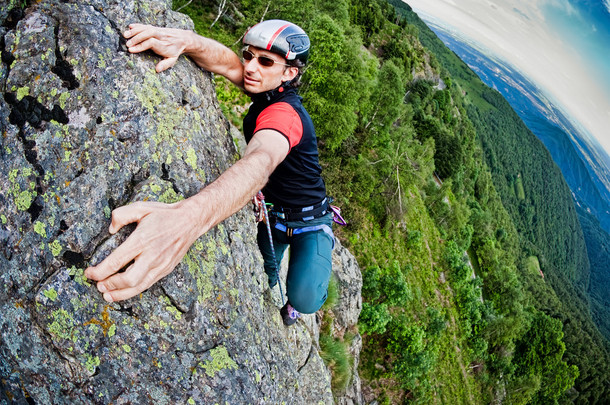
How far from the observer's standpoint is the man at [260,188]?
2.79m

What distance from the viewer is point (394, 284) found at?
2970 cm

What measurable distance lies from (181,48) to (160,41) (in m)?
0.33

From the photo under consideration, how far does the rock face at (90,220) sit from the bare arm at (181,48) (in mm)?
142

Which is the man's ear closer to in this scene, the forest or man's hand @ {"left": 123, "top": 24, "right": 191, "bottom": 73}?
man's hand @ {"left": 123, "top": 24, "right": 191, "bottom": 73}

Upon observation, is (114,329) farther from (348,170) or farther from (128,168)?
(348,170)

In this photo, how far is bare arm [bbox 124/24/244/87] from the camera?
3.91 meters

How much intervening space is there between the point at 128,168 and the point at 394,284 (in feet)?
94.9

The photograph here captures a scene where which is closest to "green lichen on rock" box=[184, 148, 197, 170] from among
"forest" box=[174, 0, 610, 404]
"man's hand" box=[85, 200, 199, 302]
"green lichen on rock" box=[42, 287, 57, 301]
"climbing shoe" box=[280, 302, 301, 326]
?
"man's hand" box=[85, 200, 199, 302]

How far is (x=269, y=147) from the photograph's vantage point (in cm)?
369

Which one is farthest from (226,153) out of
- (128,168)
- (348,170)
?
(348,170)

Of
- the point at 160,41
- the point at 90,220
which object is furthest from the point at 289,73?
the point at 90,220

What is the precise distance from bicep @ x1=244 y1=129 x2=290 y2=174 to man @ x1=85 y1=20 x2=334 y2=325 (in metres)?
0.01

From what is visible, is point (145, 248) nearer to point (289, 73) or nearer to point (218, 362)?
point (218, 362)

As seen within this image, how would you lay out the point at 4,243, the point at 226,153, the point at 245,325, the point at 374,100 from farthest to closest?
the point at 374,100
the point at 226,153
the point at 245,325
the point at 4,243
